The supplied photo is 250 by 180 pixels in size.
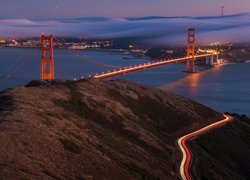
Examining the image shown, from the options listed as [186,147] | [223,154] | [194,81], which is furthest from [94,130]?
[194,81]

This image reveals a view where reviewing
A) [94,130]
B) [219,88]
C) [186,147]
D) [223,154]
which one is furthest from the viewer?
[219,88]

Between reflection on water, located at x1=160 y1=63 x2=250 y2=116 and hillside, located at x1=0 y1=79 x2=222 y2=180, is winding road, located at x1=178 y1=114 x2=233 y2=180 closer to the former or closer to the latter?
hillside, located at x1=0 y1=79 x2=222 y2=180

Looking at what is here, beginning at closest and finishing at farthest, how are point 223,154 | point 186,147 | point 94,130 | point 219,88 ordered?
point 94,130, point 186,147, point 223,154, point 219,88

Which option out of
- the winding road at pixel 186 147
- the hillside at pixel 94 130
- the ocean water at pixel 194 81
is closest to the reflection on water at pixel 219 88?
the ocean water at pixel 194 81

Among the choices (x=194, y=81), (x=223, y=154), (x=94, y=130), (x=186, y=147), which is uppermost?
(x=94, y=130)

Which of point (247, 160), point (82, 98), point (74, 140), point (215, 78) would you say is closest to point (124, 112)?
point (82, 98)

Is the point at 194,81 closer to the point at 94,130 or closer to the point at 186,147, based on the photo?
the point at 186,147

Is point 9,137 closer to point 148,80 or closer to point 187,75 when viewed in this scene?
point 148,80

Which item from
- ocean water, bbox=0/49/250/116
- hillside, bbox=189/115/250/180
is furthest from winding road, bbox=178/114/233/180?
ocean water, bbox=0/49/250/116
